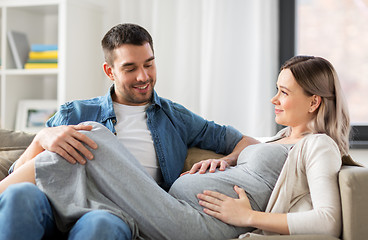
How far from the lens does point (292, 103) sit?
167cm

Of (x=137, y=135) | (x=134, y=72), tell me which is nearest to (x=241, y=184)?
(x=137, y=135)

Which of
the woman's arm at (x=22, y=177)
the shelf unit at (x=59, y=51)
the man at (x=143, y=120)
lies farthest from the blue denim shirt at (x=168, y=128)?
the shelf unit at (x=59, y=51)

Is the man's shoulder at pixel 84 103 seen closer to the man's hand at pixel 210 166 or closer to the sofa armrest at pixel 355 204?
the man's hand at pixel 210 166

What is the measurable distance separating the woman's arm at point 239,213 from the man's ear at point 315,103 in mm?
379

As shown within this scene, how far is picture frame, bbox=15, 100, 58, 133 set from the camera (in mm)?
3176

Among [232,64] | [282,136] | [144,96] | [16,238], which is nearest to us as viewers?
[16,238]

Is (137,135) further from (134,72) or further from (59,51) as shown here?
(59,51)

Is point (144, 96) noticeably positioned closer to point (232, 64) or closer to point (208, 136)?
point (208, 136)

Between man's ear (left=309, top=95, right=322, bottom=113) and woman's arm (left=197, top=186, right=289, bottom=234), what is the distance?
38 cm

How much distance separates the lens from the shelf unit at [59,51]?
293 centimetres

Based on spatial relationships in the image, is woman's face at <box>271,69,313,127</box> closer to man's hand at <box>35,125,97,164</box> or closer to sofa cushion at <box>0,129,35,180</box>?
man's hand at <box>35,125,97,164</box>

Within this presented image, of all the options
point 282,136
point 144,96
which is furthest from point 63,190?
point 282,136

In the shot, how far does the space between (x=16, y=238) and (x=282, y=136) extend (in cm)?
103

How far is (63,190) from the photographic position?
149 centimetres
